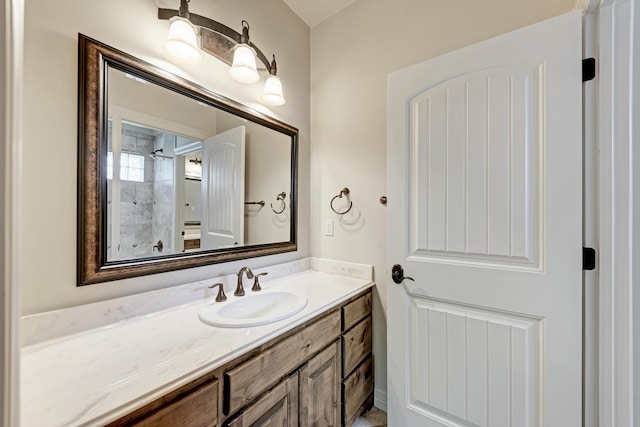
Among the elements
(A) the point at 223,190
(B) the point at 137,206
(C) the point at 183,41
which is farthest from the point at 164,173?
(C) the point at 183,41

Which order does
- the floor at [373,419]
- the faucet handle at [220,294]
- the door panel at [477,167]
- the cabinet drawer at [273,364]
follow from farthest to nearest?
1. the floor at [373,419]
2. the faucet handle at [220,294]
3. the door panel at [477,167]
4. the cabinet drawer at [273,364]

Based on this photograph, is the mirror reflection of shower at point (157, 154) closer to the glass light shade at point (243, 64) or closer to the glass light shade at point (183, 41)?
the glass light shade at point (183, 41)

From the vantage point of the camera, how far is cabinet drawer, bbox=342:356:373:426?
4.58ft

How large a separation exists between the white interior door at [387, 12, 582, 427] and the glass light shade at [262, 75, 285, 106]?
2.17 ft

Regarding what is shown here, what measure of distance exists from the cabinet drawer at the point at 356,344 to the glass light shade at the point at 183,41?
1.53 meters

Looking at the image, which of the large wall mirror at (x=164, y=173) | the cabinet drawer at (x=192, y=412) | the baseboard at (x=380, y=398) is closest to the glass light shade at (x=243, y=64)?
the large wall mirror at (x=164, y=173)

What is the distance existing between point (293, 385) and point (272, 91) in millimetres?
1509

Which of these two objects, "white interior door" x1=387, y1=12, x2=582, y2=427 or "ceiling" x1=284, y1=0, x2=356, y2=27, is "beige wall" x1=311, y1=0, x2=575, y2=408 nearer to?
"ceiling" x1=284, y1=0, x2=356, y2=27

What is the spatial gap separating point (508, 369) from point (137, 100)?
1928 millimetres

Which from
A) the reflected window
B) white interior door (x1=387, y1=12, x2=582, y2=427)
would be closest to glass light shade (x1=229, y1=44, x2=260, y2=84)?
the reflected window

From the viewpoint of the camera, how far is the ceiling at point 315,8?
179 cm

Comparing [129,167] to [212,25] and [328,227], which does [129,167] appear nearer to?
[212,25]

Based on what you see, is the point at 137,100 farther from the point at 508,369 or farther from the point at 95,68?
the point at 508,369
